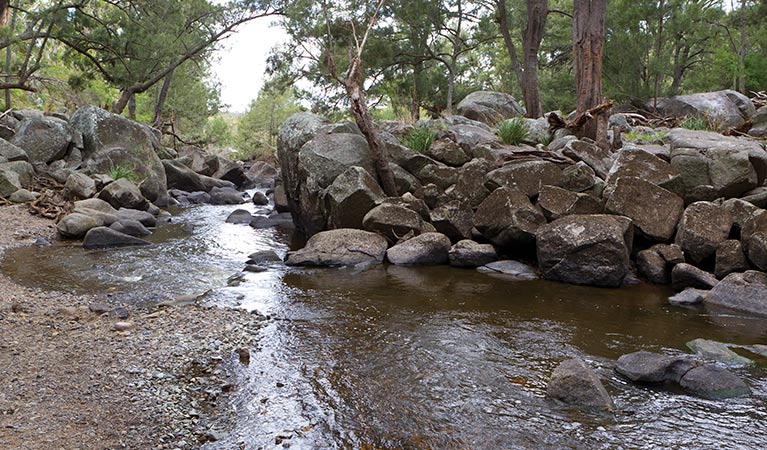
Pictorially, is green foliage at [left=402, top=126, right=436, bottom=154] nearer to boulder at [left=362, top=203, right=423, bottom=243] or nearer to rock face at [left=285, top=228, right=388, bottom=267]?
boulder at [left=362, top=203, right=423, bottom=243]

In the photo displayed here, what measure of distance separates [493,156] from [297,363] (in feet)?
23.8

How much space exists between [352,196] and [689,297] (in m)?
5.57

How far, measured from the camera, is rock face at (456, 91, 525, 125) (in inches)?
668

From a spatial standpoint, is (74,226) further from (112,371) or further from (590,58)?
(590,58)

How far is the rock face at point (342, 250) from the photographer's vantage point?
9.15 meters

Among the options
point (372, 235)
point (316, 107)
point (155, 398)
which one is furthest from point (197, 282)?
point (316, 107)

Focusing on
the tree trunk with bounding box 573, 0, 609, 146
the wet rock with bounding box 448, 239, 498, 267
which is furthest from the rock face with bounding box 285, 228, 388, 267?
the tree trunk with bounding box 573, 0, 609, 146

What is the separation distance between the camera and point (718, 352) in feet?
17.0

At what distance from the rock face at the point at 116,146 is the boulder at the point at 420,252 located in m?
9.06

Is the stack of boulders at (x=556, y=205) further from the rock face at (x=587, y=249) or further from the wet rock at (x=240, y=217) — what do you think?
the wet rock at (x=240, y=217)

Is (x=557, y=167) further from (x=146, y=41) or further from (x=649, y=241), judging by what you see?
(x=146, y=41)

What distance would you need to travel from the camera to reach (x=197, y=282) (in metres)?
7.76

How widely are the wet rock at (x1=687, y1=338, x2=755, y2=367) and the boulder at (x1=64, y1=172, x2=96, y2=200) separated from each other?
12178mm

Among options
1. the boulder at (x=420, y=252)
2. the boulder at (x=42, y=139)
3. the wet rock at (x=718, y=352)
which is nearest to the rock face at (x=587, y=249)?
the boulder at (x=420, y=252)
